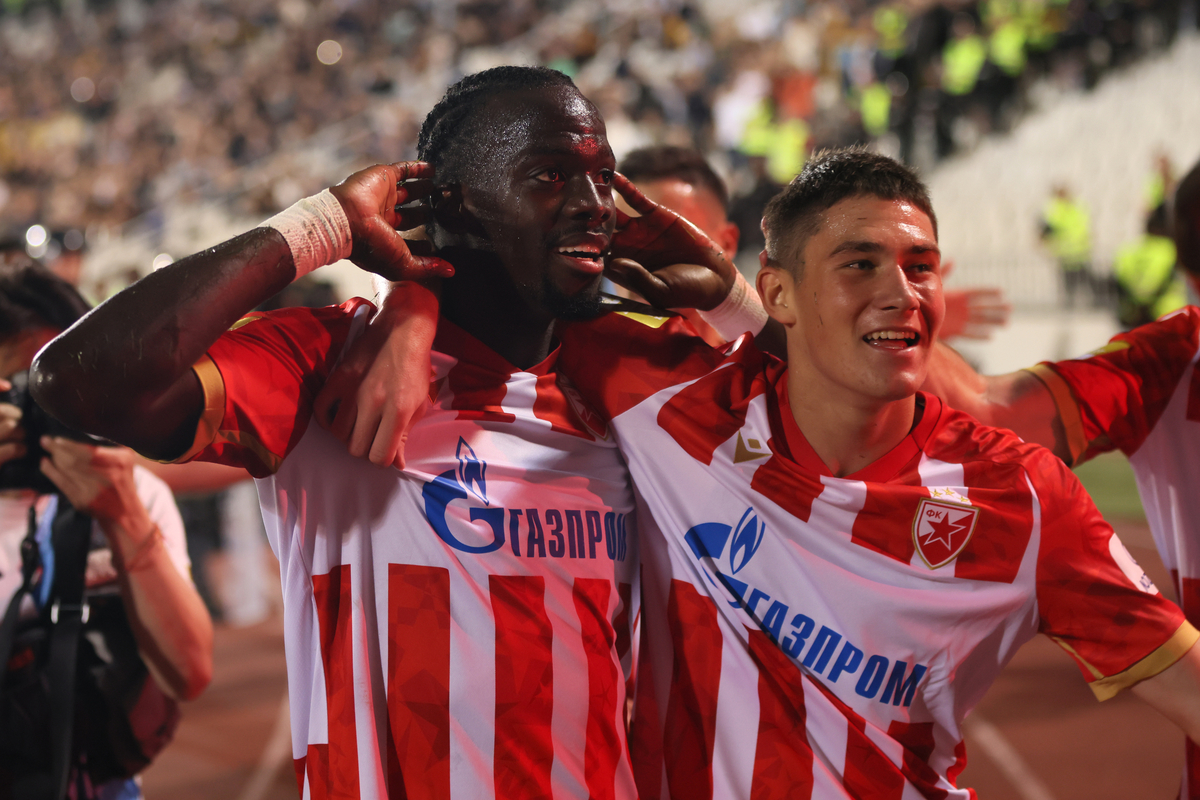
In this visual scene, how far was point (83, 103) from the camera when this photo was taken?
2498 cm

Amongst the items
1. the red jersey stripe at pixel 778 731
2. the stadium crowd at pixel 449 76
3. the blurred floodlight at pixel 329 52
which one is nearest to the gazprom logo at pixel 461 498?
the red jersey stripe at pixel 778 731

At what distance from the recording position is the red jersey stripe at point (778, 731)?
6.61ft

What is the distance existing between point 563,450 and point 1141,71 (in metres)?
16.1

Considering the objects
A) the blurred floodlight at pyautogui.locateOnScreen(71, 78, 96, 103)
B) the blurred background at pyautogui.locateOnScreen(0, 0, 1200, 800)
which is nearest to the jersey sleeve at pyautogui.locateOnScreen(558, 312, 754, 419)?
the blurred background at pyautogui.locateOnScreen(0, 0, 1200, 800)

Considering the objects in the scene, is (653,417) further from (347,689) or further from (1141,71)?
(1141,71)

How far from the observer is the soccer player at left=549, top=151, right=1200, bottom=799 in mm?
1932

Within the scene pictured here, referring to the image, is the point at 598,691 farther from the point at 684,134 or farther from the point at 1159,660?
the point at 684,134

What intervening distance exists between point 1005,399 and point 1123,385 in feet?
0.95

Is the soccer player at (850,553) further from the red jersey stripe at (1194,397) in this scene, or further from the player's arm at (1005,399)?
the red jersey stripe at (1194,397)

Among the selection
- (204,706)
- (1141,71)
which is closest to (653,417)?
(204,706)

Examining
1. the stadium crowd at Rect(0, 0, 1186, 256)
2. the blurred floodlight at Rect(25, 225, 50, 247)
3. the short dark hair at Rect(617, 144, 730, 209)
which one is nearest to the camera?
the blurred floodlight at Rect(25, 225, 50, 247)

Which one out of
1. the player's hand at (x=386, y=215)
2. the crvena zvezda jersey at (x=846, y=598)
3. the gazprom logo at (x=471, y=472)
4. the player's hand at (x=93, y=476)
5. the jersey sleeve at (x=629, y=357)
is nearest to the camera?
the player's hand at (x=386, y=215)

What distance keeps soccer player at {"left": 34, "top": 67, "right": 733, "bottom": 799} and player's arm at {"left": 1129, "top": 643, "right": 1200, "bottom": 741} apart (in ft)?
3.52

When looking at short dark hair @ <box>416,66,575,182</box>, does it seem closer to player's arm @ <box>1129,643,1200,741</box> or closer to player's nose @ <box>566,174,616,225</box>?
player's nose @ <box>566,174,616,225</box>
